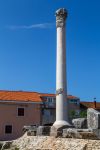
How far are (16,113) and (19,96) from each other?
2930 millimetres

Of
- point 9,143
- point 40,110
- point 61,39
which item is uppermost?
point 61,39

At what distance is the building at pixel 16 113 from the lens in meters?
44.1

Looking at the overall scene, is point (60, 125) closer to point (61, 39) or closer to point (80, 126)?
point (80, 126)

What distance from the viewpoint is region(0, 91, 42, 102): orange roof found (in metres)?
45.9

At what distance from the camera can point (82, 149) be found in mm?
15914

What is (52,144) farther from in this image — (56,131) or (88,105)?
(88,105)

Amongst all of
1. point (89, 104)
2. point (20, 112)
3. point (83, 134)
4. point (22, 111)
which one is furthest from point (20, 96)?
point (83, 134)

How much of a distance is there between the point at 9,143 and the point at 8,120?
2090cm

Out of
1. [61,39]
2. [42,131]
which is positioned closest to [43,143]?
[42,131]

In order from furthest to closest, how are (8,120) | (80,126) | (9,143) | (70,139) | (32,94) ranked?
(32,94) < (8,120) < (9,143) < (80,126) < (70,139)

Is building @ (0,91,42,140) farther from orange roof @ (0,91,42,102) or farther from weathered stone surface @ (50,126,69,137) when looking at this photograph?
weathered stone surface @ (50,126,69,137)

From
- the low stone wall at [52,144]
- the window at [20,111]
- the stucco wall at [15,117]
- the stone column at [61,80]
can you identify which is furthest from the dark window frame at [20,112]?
the stone column at [61,80]

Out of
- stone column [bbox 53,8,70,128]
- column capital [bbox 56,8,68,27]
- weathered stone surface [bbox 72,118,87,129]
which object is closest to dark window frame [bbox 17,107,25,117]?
stone column [bbox 53,8,70,128]

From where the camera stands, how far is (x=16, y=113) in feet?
149
